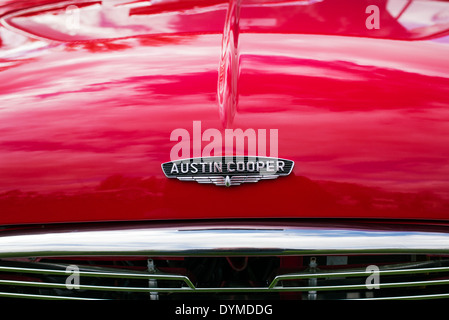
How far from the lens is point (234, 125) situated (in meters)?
1.70

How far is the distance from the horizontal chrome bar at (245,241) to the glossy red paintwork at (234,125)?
40mm

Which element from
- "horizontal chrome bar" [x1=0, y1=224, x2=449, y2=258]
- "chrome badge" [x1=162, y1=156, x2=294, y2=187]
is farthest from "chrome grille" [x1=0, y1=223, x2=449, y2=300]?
"chrome badge" [x1=162, y1=156, x2=294, y2=187]

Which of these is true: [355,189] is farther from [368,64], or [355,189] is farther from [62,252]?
[62,252]

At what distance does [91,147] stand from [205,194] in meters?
0.33

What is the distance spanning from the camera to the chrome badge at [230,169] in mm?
1646

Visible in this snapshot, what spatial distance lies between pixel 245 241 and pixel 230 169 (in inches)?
7.4

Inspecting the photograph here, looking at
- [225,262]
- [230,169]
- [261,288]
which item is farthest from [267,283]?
[230,169]

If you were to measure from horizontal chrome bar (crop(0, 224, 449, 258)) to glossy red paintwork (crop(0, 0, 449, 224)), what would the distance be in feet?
0.13

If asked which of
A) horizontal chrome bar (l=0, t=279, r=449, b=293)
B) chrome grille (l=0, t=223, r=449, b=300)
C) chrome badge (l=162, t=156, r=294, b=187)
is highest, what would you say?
chrome badge (l=162, t=156, r=294, b=187)

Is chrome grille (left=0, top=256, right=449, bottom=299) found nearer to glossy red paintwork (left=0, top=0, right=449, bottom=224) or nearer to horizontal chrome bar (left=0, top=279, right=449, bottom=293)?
horizontal chrome bar (left=0, top=279, right=449, bottom=293)

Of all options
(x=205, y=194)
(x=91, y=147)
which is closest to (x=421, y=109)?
(x=205, y=194)

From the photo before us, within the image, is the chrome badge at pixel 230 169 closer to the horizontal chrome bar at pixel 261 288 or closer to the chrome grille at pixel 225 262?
the chrome grille at pixel 225 262

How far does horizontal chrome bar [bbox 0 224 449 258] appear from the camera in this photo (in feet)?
5.42

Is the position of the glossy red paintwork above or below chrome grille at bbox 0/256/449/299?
above
